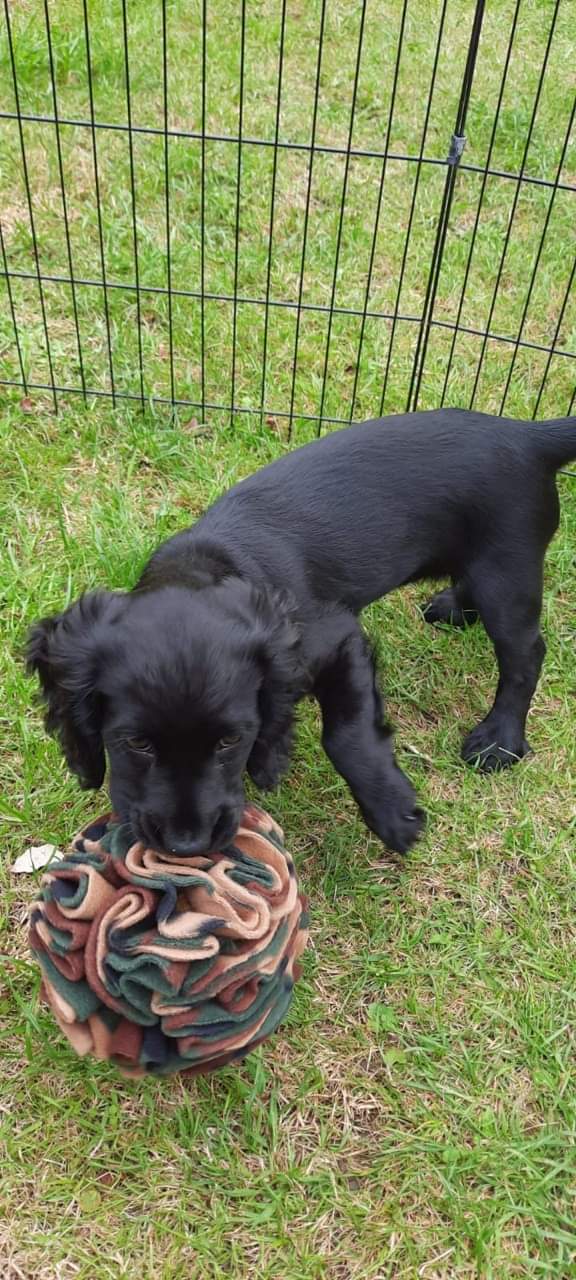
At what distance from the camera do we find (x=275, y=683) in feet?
6.57

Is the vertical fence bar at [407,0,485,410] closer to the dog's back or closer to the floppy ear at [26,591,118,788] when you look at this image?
the dog's back

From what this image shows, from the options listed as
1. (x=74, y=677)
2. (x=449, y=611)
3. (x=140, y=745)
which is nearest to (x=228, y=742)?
(x=140, y=745)

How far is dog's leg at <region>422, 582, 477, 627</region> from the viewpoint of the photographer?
3.05 m

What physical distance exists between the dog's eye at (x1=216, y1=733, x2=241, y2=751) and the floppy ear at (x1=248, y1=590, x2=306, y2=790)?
0.14 m

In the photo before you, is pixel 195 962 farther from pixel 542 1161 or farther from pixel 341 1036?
pixel 542 1161

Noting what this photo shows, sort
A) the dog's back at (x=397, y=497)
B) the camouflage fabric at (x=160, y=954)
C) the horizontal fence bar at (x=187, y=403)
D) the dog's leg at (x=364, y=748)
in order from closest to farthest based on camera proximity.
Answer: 1. the camouflage fabric at (x=160, y=954)
2. the dog's leg at (x=364, y=748)
3. the dog's back at (x=397, y=497)
4. the horizontal fence bar at (x=187, y=403)

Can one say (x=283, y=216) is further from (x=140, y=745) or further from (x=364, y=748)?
(x=140, y=745)

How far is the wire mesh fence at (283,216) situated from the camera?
144 inches

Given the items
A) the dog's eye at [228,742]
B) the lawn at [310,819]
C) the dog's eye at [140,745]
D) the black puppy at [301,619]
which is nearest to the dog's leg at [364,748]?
the black puppy at [301,619]

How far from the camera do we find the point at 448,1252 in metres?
1.82

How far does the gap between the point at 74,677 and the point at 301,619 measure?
24.2 inches

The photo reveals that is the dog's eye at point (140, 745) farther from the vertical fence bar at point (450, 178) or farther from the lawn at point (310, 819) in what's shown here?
the vertical fence bar at point (450, 178)

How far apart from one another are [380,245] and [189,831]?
3369 millimetres

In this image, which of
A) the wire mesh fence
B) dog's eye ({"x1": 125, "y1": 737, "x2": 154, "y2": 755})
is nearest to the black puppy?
dog's eye ({"x1": 125, "y1": 737, "x2": 154, "y2": 755})
